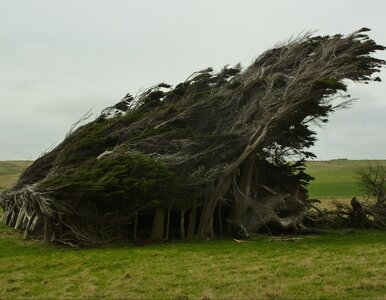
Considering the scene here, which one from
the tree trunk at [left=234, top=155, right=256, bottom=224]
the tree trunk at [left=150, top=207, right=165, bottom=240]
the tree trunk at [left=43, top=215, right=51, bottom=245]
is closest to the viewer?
the tree trunk at [left=43, top=215, right=51, bottom=245]

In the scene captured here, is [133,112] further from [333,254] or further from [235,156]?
[333,254]

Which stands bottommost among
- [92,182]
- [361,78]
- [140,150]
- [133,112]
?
[92,182]

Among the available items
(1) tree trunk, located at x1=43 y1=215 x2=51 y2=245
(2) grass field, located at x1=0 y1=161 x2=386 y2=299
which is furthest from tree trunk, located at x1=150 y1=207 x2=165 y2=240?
(1) tree trunk, located at x1=43 y1=215 x2=51 y2=245

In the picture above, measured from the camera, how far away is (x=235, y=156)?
21969 millimetres

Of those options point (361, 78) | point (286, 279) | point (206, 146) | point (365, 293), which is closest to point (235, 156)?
point (206, 146)

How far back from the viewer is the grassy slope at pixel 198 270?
396 inches

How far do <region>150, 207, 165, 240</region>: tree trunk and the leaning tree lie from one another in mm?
45

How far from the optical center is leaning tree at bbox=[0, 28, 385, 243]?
18.2 meters

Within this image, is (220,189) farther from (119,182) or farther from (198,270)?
(198,270)

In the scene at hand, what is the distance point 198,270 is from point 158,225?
8.25m

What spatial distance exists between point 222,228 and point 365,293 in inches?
526

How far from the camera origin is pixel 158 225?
2050cm

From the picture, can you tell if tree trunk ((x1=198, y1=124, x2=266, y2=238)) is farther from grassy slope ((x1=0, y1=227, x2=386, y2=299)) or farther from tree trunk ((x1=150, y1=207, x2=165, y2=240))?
grassy slope ((x1=0, y1=227, x2=386, y2=299))

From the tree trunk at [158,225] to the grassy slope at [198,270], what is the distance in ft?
7.08
